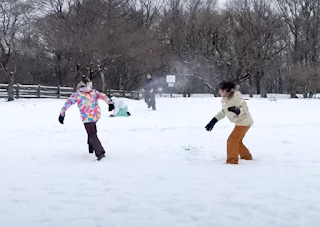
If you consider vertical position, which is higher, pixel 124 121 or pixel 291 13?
pixel 291 13

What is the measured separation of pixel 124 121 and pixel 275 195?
31.4ft

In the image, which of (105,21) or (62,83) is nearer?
(105,21)

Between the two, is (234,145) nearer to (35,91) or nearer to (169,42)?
(35,91)

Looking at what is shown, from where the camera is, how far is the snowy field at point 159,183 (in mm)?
4094

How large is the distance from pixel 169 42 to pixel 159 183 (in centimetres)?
3907

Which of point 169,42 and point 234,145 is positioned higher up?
point 169,42

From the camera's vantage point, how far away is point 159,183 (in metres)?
5.43

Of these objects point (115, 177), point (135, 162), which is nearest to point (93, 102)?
point (135, 162)

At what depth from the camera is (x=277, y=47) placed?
42.5m

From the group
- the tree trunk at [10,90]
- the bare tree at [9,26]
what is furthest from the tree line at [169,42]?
the tree trunk at [10,90]

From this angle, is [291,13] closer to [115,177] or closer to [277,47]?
[277,47]

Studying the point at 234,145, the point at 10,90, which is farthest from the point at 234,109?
the point at 10,90

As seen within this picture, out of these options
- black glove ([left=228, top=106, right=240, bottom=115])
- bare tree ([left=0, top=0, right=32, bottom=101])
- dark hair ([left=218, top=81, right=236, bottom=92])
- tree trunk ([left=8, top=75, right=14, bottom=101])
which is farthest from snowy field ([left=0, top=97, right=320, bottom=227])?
bare tree ([left=0, top=0, right=32, bottom=101])

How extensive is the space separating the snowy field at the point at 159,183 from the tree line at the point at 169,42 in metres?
23.8
